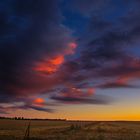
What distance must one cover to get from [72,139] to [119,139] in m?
5.90

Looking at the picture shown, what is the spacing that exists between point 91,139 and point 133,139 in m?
5.13

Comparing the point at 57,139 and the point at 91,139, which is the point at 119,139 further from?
the point at 57,139

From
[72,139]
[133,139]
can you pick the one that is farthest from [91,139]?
[133,139]

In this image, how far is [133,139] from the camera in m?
35.9

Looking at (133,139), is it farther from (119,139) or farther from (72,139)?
(72,139)

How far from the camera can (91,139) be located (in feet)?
113

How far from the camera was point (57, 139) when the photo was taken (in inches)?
1362

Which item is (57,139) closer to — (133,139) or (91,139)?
(91,139)

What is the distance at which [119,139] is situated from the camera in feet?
121

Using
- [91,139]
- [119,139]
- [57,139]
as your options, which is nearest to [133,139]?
[119,139]

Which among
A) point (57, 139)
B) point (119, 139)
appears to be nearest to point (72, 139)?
point (57, 139)

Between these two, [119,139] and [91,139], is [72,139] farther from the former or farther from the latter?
[119,139]

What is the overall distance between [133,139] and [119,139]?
1.73m
